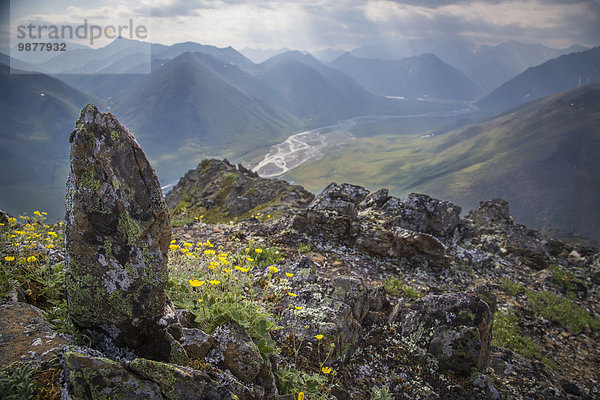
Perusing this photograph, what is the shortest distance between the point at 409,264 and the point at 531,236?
1968 cm

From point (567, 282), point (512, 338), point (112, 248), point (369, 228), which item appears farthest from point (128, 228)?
point (567, 282)

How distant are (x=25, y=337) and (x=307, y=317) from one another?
6446mm

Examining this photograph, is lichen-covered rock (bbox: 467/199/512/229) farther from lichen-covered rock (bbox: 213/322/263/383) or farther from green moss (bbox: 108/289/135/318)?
green moss (bbox: 108/289/135/318)

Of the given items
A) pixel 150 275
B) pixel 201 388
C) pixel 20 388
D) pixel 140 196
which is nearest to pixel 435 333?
pixel 201 388

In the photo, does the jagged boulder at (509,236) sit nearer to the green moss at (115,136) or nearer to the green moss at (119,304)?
the green moss at (119,304)

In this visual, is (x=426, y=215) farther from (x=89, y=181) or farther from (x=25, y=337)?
(x=25, y=337)

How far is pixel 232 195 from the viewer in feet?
134

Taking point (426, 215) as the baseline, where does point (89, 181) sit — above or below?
above

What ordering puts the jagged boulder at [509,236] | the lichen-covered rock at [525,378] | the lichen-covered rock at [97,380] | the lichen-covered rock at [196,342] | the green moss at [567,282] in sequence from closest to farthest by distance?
the lichen-covered rock at [97,380] → the lichen-covered rock at [196,342] → the lichen-covered rock at [525,378] → the green moss at [567,282] → the jagged boulder at [509,236]

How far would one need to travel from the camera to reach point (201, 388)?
5.26 metres

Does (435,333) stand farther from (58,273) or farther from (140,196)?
(58,273)

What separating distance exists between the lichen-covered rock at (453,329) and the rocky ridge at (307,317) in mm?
39

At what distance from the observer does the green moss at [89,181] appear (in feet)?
20.3

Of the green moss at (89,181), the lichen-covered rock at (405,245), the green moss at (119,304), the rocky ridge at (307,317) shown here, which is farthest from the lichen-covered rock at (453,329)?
the green moss at (89,181)
